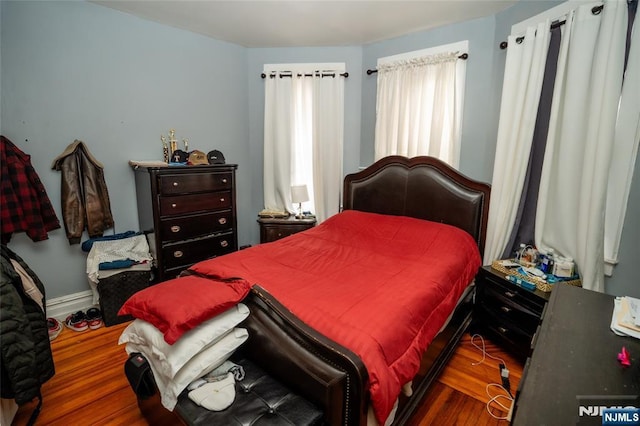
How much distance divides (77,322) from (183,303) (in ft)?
6.04

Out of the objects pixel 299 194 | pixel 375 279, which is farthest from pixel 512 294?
pixel 299 194

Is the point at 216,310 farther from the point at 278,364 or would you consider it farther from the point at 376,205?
the point at 376,205

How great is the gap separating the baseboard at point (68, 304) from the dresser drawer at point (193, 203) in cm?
103

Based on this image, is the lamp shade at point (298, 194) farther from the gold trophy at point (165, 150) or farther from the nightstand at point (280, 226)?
the gold trophy at point (165, 150)

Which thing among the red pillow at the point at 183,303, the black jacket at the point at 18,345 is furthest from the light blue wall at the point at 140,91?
the red pillow at the point at 183,303

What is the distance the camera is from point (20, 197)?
2229 mm

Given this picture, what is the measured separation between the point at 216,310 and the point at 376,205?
210 cm

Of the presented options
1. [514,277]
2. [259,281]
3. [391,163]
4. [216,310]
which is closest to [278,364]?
[216,310]

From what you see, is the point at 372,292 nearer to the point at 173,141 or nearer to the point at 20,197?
the point at 173,141

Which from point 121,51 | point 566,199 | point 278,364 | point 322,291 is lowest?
point 278,364

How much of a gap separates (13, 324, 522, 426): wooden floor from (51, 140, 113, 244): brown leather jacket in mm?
901

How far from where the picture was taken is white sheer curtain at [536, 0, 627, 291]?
5.78ft

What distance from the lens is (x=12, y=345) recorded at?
4.38 ft

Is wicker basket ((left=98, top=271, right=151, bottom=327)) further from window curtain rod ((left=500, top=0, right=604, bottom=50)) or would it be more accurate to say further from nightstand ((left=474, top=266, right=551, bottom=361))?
window curtain rod ((left=500, top=0, right=604, bottom=50))
